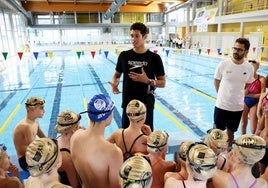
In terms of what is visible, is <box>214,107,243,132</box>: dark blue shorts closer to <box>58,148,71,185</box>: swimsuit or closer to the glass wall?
<box>58,148,71,185</box>: swimsuit

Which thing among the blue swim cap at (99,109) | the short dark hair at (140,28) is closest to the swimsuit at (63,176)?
the blue swim cap at (99,109)

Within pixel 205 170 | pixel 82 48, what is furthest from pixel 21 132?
pixel 82 48

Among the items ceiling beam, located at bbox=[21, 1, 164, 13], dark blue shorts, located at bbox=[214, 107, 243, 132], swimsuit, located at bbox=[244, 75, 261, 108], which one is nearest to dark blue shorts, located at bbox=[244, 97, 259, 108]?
swimsuit, located at bbox=[244, 75, 261, 108]

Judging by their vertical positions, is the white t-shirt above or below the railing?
below

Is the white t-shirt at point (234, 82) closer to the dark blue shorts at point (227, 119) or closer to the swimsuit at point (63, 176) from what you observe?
the dark blue shorts at point (227, 119)

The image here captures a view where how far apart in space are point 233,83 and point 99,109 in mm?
2230

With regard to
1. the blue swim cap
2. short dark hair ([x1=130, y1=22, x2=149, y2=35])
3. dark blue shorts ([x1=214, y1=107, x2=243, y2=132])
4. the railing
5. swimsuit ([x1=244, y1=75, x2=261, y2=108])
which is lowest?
dark blue shorts ([x1=214, y1=107, x2=243, y2=132])

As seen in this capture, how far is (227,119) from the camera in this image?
3.22 m

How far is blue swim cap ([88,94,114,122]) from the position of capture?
4.82 feet

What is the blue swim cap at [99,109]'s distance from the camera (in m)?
1.47

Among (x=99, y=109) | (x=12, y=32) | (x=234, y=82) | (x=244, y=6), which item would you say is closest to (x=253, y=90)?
(x=234, y=82)

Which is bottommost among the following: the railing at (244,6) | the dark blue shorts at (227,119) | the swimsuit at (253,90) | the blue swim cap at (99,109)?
the dark blue shorts at (227,119)

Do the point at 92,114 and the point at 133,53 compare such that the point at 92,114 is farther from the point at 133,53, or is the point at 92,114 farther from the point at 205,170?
the point at 133,53

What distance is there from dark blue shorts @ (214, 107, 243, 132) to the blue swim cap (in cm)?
216
